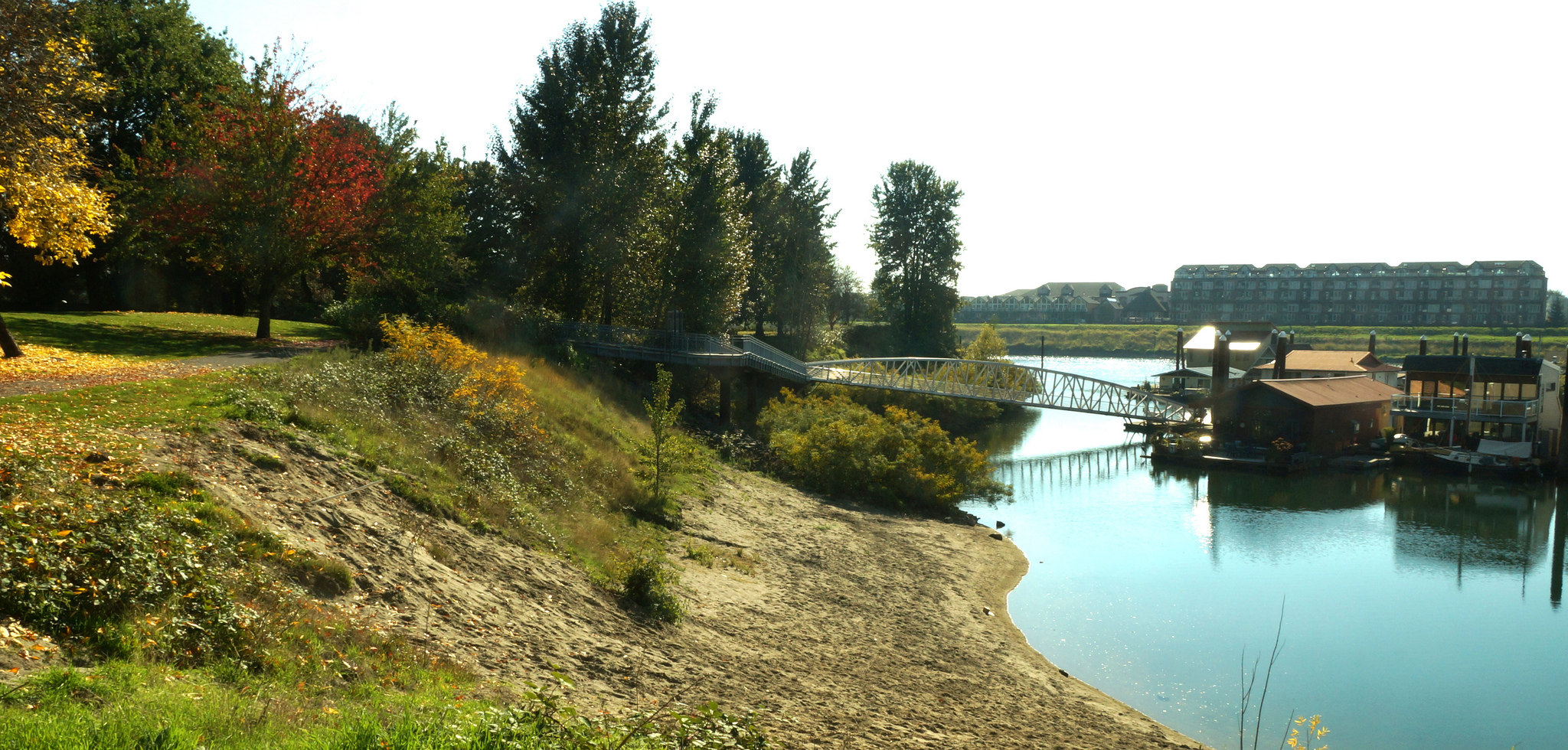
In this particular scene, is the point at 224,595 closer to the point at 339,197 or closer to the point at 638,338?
the point at 339,197

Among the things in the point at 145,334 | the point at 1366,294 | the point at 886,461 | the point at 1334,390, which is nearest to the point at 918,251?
the point at 1334,390

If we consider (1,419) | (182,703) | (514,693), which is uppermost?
(1,419)

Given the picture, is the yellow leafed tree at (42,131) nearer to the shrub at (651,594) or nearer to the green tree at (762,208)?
the shrub at (651,594)

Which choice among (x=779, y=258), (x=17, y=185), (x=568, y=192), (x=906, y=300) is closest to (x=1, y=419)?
(x=17, y=185)

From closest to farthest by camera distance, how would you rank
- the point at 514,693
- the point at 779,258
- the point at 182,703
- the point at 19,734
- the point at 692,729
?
the point at 19,734 < the point at 182,703 < the point at 692,729 < the point at 514,693 < the point at 779,258

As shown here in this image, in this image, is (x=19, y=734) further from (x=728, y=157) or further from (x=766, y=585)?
(x=728, y=157)

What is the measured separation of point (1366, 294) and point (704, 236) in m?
131

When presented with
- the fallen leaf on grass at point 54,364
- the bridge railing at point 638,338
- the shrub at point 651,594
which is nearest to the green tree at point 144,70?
the bridge railing at point 638,338

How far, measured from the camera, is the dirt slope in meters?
10.1

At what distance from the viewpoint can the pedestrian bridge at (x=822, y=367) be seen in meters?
34.2

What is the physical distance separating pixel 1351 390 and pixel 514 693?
52645 millimetres

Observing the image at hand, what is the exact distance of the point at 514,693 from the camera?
8.52m

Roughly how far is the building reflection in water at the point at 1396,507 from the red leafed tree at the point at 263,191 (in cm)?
2919

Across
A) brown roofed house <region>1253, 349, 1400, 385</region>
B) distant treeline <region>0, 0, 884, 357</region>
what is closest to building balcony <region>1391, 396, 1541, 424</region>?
brown roofed house <region>1253, 349, 1400, 385</region>
